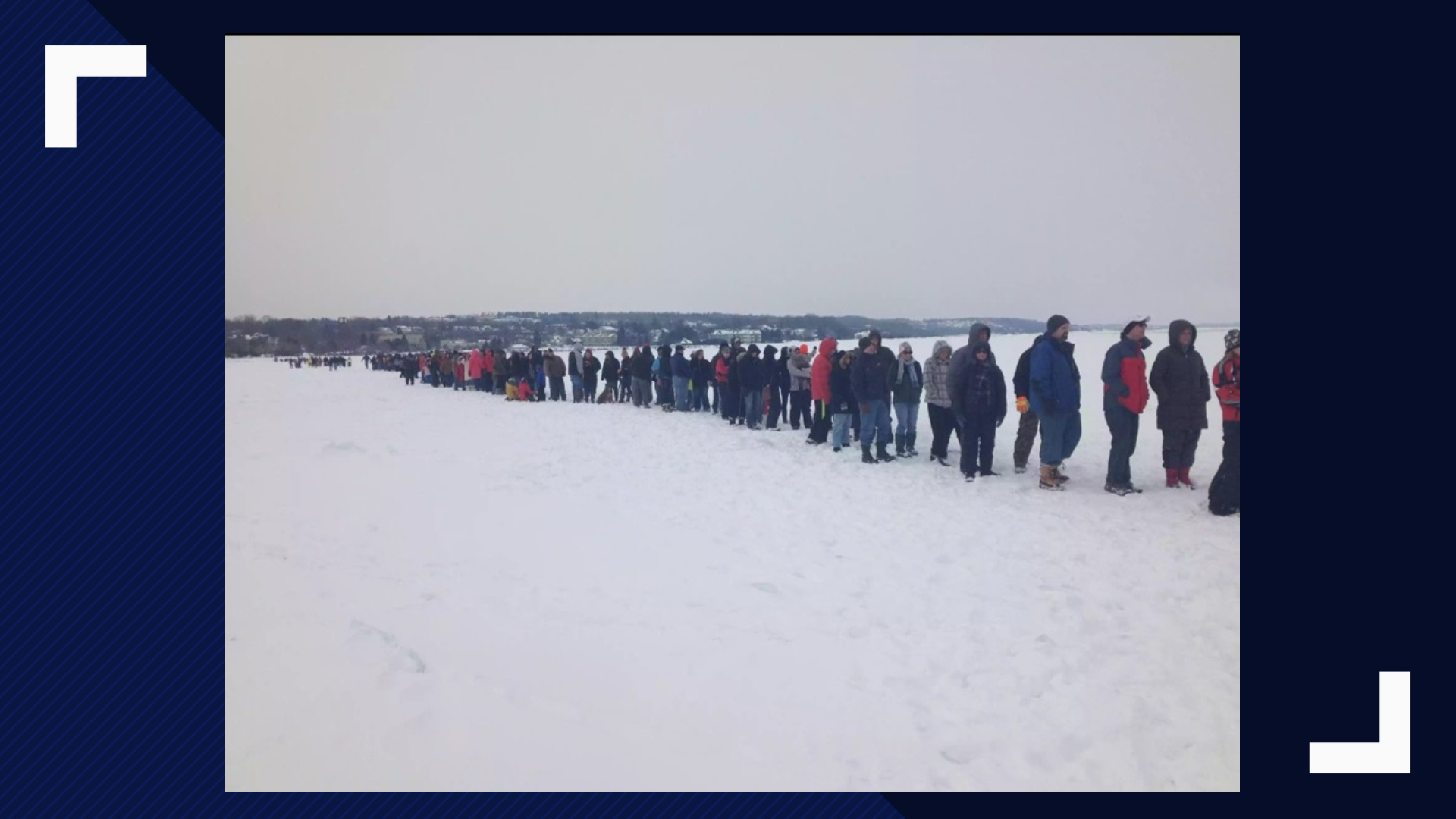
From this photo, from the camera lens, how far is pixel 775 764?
3748 mm

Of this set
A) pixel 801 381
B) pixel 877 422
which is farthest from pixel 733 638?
pixel 801 381

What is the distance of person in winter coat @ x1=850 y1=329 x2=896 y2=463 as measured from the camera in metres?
10.8

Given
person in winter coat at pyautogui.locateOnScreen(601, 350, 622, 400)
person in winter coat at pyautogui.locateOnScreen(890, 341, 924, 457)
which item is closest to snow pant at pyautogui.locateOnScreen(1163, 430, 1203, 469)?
person in winter coat at pyautogui.locateOnScreen(890, 341, 924, 457)

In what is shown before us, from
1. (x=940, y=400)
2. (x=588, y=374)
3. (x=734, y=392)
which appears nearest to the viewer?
(x=940, y=400)

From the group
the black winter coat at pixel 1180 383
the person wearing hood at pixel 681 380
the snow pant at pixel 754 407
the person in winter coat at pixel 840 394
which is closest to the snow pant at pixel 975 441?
the black winter coat at pixel 1180 383

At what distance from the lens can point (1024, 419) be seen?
9.55 metres

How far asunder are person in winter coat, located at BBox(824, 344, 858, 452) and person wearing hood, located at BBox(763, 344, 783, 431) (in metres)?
2.80

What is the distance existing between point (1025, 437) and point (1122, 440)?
1192mm

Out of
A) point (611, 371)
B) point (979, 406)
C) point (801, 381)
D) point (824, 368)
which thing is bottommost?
point (979, 406)

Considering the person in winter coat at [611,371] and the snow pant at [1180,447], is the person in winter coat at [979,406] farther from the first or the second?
the person in winter coat at [611,371]

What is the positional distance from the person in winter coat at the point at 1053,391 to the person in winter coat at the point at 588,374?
14.1 metres

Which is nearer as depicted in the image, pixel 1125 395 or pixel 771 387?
pixel 1125 395
